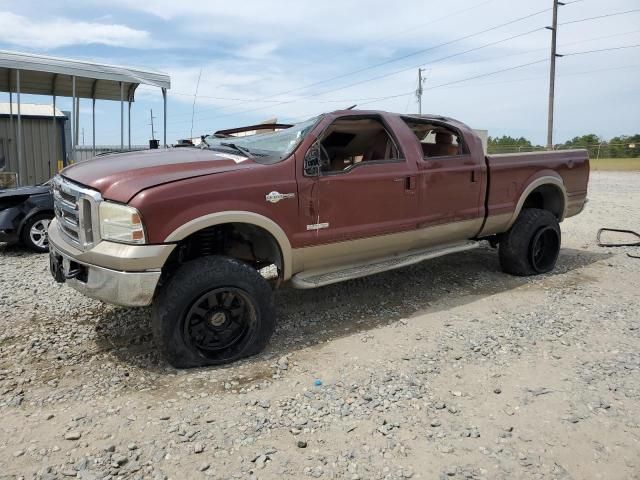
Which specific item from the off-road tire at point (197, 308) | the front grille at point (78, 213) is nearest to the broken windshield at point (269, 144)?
the off-road tire at point (197, 308)

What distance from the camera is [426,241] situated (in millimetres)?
5133

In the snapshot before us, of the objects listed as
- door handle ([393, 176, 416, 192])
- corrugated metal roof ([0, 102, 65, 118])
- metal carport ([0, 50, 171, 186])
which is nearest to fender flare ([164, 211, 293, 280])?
door handle ([393, 176, 416, 192])

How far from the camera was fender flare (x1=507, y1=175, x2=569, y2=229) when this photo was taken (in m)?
5.90

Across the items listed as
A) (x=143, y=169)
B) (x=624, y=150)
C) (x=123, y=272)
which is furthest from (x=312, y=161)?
(x=624, y=150)

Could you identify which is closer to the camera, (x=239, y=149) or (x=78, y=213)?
(x=78, y=213)

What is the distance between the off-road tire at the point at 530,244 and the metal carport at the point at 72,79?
7.60 m

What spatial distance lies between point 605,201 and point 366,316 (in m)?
11.1

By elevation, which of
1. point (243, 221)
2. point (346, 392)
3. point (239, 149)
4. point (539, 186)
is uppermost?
point (239, 149)

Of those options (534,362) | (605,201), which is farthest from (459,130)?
(605,201)

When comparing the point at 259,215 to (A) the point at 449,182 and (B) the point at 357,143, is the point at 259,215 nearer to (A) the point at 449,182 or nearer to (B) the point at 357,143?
(B) the point at 357,143

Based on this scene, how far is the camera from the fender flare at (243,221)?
3508 mm

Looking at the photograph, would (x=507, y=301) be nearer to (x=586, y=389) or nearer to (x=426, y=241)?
(x=426, y=241)

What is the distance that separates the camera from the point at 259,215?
384cm

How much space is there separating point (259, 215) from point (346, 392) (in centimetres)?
140
